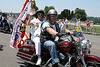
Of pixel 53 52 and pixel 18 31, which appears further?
pixel 18 31

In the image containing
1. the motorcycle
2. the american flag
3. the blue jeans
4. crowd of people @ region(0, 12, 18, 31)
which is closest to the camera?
the motorcycle

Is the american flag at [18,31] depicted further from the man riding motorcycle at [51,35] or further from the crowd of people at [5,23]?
the crowd of people at [5,23]

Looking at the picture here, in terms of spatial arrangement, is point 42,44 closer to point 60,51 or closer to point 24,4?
point 60,51

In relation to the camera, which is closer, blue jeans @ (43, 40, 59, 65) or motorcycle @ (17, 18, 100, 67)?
motorcycle @ (17, 18, 100, 67)

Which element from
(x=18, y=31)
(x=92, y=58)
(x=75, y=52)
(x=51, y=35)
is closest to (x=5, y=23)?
(x=18, y=31)

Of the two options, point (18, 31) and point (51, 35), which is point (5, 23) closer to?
point (18, 31)

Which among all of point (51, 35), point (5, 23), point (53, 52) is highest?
point (5, 23)

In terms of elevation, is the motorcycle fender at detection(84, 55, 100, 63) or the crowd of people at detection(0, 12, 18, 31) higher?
the crowd of people at detection(0, 12, 18, 31)

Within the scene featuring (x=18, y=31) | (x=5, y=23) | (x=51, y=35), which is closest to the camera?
(x=51, y=35)

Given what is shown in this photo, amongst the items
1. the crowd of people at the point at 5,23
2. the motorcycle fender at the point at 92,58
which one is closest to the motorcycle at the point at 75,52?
the motorcycle fender at the point at 92,58

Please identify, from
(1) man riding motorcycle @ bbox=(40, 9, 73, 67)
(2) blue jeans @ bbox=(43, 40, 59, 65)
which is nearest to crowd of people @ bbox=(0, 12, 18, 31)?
(1) man riding motorcycle @ bbox=(40, 9, 73, 67)

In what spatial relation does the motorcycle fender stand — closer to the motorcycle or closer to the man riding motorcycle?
the motorcycle

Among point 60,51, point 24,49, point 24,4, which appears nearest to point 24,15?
point 24,4

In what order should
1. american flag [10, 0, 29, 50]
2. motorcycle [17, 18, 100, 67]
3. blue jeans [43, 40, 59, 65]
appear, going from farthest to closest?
american flag [10, 0, 29, 50], blue jeans [43, 40, 59, 65], motorcycle [17, 18, 100, 67]
